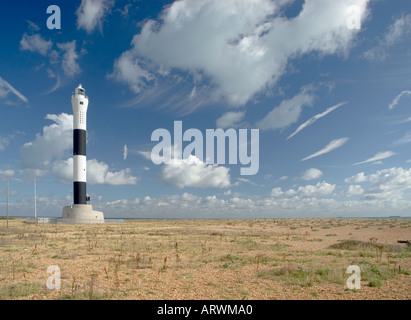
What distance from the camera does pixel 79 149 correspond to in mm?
60969

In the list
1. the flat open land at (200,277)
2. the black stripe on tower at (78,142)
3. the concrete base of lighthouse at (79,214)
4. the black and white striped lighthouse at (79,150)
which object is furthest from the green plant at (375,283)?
the black stripe on tower at (78,142)

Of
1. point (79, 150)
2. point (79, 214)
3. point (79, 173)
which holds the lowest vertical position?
point (79, 214)

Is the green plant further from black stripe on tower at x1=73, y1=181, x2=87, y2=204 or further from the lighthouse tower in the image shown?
black stripe on tower at x1=73, y1=181, x2=87, y2=204

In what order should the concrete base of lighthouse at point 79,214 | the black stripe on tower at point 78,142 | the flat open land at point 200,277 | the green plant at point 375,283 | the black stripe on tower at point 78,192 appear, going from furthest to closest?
the black stripe on tower at point 78,142 < the black stripe on tower at point 78,192 < the concrete base of lighthouse at point 79,214 < the green plant at point 375,283 < the flat open land at point 200,277

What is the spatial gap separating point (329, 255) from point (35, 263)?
1789cm

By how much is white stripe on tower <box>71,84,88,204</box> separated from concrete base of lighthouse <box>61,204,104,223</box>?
1.33 meters

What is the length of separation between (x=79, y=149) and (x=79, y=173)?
16.6 feet

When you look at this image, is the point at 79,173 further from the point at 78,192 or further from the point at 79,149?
the point at 79,149

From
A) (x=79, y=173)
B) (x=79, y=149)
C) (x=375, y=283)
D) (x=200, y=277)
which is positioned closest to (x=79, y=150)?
(x=79, y=149)

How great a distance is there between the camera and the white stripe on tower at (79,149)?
6028 cm

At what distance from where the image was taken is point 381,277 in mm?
12430

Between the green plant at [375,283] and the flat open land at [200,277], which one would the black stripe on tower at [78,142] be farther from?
the green plant at [375,283]
